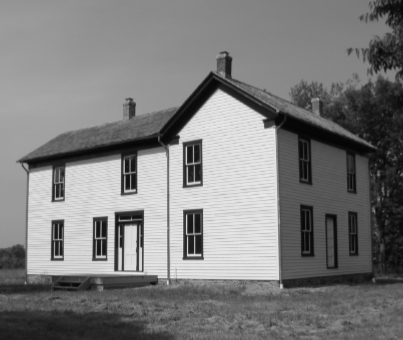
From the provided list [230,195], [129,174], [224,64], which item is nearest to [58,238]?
[129,174]

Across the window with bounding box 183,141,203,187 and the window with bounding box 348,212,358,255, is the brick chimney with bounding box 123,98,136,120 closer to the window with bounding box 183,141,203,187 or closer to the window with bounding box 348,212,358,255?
the window with bounding box 183,141,203,187

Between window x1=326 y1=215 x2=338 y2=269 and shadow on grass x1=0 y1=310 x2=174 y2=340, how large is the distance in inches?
551

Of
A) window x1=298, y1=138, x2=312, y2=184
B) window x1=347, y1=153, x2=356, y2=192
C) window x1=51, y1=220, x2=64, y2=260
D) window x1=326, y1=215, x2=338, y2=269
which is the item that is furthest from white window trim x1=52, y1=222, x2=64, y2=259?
window x1=347, y1=153, x2=356, y2=192

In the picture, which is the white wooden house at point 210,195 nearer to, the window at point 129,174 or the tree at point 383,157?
the window at point 129,174

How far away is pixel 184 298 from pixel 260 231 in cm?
511

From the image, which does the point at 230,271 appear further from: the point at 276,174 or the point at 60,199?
the point at 60,199

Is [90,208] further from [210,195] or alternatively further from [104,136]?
[210,195]

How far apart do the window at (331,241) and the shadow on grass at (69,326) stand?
45.9 feet

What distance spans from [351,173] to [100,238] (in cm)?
1240

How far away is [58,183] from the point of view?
31.3m

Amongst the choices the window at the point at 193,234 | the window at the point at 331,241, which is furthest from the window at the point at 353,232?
the window at the point at 193,234

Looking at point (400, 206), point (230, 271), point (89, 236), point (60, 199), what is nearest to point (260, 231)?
point (230, 271)

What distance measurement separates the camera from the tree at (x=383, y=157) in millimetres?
43562

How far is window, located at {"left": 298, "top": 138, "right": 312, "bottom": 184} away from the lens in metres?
24.8
